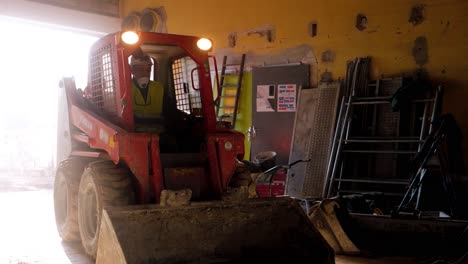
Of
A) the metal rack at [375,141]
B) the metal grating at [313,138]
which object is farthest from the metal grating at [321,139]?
the metal rack at [375,141]

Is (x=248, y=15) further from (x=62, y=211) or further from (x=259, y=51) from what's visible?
(x=62, y=211)

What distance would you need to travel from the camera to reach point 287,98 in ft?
26.8

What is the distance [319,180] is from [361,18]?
2.53m

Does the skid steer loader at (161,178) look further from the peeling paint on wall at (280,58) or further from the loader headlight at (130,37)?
the peeling paint on wall at (280,58)

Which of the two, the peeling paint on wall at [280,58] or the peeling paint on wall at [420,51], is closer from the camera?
the peeling paint on wall at [420,51]

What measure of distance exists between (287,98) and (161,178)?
4.34 m

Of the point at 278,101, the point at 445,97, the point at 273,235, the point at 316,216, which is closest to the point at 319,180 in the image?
the point at 278,101

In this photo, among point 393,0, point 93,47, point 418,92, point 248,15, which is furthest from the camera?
point 248,15

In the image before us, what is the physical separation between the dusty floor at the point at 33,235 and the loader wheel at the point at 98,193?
260mm

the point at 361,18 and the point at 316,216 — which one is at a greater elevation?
the point at 361,18

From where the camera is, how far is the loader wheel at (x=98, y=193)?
4.23 metres

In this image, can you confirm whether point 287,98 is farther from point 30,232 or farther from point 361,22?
point 30,232

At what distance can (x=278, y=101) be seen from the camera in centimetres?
827

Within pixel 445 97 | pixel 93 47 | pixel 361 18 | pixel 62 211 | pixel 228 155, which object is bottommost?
pixel 62 211
